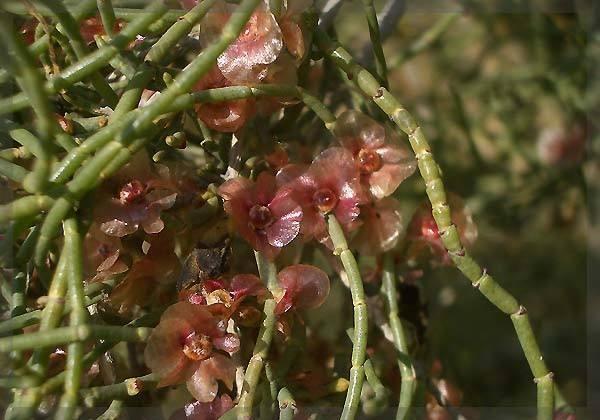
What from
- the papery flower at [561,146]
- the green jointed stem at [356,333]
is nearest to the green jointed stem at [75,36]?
the green jointed stem at [356,333]

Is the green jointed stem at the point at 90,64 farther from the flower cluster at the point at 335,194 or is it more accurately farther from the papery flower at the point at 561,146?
the papery flower at the point at 561,146

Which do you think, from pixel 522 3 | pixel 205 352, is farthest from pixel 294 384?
pixel 522 3

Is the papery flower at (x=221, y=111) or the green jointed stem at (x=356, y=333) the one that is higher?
the papery flower at (x=221, y=111)

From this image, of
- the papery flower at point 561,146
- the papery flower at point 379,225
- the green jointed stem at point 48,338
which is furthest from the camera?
the papery flower at point 561,146

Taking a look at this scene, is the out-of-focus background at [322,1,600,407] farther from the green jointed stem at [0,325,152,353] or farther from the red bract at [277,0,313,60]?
the green jointed stem at [0,325,152,353]

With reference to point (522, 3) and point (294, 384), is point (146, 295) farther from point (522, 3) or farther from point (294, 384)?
Answer: point (522, 3)

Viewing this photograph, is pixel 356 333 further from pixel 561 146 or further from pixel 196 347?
pixel 561 146

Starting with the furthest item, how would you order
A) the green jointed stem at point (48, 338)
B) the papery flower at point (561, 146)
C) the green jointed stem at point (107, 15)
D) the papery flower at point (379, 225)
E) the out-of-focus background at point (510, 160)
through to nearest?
the papery flower at point (561, 146) → the out-of-focus background at point (510, 160) → the papery flower at point (379, 225) → the green jointed stem at point (107, 15) → the green jointed stem at point (48, 338)
